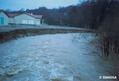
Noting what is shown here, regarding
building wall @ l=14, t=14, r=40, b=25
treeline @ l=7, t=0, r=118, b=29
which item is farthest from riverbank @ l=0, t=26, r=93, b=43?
building wall @ l=14, t=14, r=40, b=25

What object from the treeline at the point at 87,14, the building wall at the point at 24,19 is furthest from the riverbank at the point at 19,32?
the building wall at the point at 24,19

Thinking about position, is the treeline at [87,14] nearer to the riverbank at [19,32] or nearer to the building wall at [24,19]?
the building wall at [24,19]

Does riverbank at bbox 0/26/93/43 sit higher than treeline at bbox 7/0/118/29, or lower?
lower

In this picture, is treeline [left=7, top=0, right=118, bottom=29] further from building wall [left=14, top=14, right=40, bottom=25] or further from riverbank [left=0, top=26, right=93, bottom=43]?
riverbank [left=0, top=26, right=93, bottom=43]

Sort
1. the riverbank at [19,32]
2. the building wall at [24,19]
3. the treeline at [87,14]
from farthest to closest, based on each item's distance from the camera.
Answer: the building wall at [24,19] < the treeline at [87,14] < the riverbank at [19,32]

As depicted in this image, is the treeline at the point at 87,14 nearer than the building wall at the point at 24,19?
Yes

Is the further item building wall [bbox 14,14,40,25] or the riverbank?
building wall [bbox 14,14,40,25]

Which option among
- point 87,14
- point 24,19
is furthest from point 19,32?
point 87,14

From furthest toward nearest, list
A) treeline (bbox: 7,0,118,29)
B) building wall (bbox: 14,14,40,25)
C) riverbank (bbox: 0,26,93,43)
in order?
building wall (bbox: 14,14,40,25) → treeline (bbox: 7,0,118,29) → riverbank (bbox: 0,26,93,43)

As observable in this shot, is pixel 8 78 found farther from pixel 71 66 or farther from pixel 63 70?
pixel 71 66

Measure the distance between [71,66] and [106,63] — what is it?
1600 mm

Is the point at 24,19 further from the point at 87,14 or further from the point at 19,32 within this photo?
the point at 87,14

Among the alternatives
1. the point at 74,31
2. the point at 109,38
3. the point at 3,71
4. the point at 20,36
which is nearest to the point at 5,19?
the point at 20,36

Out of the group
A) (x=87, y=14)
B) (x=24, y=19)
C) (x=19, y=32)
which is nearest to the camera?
(x=19, y=32)
